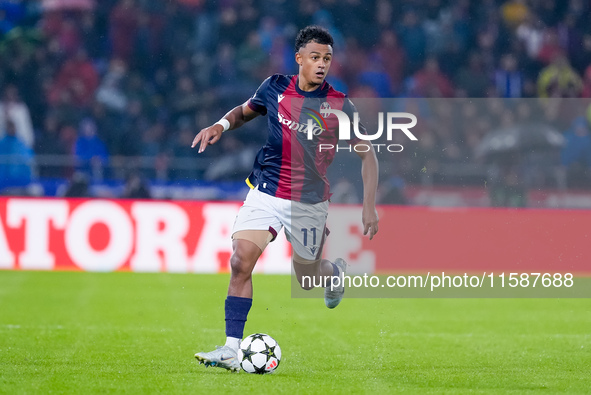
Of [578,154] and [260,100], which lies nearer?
[260,100]

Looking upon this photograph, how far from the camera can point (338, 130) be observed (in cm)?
617

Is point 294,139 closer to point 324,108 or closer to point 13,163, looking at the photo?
point 324,108

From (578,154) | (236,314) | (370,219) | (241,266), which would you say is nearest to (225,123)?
(241,266)

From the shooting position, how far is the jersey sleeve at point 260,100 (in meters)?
6.30

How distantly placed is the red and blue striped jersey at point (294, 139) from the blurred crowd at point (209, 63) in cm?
770

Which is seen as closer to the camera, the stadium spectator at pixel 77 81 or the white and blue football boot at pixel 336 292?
the white and blue football boot at pixel 336 292

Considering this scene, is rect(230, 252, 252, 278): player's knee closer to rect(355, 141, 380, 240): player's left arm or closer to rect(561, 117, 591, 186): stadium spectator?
rect(355, 141, 380, 240): player's left arm

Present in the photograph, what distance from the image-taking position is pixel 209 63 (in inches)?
636

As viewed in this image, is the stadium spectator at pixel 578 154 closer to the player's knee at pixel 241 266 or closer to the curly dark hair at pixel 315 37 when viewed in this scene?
the curly dark hair at pixel 315 37

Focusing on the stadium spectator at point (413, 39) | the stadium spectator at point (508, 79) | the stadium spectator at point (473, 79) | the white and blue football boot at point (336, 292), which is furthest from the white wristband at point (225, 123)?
the stadium spectator at point (413, 39)

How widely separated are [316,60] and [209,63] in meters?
10.4

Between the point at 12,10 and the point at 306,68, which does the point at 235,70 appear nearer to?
the point at 12,10

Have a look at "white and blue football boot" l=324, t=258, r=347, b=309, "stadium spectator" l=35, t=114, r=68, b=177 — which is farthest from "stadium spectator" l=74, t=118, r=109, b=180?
"white and blue football boot" l=324, t=258, r=347, b=309

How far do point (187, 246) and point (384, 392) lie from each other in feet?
27.1
